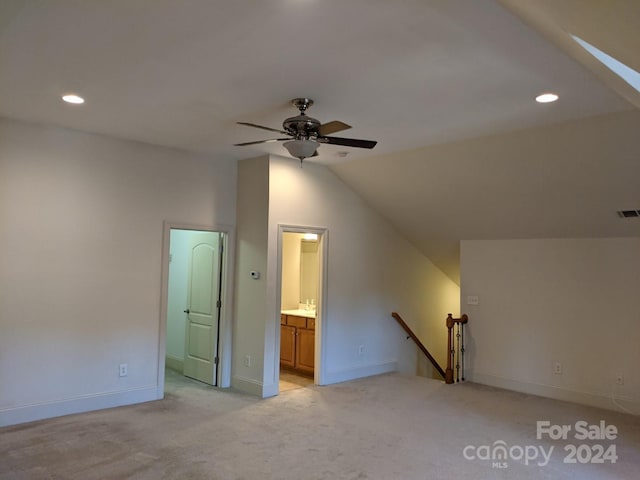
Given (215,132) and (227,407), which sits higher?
(215,132)

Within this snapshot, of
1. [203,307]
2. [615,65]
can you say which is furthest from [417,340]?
[615,65]

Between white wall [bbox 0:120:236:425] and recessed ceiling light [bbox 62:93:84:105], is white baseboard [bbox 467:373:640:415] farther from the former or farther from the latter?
recessed ceiling light [bbox 62:93:84:105]

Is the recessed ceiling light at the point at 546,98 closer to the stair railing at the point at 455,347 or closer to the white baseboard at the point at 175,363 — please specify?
the stair railing at the point at 455,347

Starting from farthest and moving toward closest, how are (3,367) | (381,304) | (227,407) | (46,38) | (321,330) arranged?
(381,304) → (321,330) → (227,407) → (3,367) → (46,38)

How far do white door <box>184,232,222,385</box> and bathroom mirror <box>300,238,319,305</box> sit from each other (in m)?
1.80

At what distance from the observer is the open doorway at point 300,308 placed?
5.70 m

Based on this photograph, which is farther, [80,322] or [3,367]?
[80,322]

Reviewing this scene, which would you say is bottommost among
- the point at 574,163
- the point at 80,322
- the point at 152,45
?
the point at 80,322

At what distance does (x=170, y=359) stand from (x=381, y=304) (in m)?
3.14

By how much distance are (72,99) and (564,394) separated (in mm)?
5716

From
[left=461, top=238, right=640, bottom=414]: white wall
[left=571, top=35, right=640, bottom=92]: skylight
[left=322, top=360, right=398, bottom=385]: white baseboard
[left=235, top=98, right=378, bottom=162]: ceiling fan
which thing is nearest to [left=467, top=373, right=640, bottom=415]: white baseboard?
[left=461, top=238, right=640, bottom=414]: white wall

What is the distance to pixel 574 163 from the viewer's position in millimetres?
4195

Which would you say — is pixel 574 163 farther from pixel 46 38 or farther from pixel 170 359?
pixel 170 359

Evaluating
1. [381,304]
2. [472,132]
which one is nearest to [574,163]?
[472,132]
